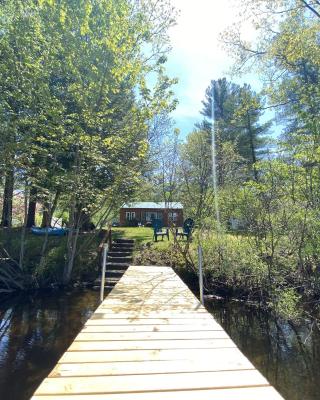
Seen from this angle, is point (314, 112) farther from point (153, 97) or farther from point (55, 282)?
point (55, 282)

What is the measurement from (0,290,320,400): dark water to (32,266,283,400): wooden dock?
2.01m

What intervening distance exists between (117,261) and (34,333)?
16.4 ft

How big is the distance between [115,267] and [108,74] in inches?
251

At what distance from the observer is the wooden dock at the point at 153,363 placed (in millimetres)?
2055

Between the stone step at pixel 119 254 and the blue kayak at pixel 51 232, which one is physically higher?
Answer: the blue kayak at pixel 51 232

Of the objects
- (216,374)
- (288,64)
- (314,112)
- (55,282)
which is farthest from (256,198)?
(55,282)

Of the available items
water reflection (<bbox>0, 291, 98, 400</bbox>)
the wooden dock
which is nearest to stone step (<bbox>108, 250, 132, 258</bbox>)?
water reflection (<bbox>0, 291, 98, 400</bbox>)

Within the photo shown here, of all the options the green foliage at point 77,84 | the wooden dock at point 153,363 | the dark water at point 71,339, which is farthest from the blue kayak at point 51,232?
the wooden dock at point 153,363

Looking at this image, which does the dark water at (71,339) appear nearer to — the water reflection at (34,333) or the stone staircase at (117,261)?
the water reflection at (34,333)

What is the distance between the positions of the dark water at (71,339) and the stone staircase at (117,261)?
3.03 ft

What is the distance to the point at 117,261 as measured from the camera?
11.7 meters

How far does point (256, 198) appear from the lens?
312 inches

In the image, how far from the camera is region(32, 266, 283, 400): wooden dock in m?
2.05

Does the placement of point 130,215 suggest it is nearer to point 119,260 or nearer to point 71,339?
point 119,260
